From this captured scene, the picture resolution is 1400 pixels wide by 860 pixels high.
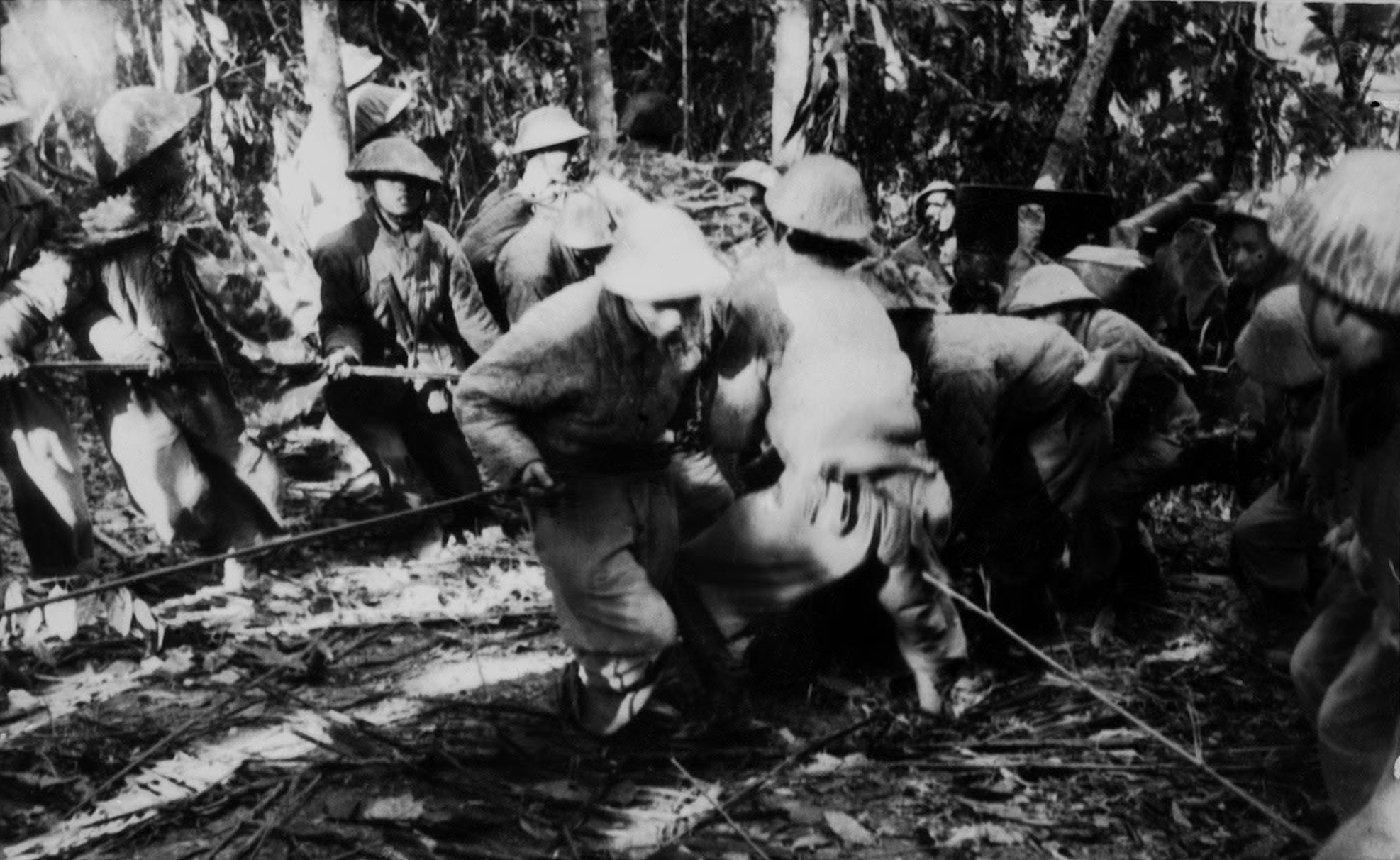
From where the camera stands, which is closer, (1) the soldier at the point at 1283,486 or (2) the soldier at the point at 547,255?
(1) the soldier at the point at 1283,486

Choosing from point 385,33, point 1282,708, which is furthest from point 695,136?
point 1282,708

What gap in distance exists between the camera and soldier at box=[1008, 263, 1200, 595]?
342 cm

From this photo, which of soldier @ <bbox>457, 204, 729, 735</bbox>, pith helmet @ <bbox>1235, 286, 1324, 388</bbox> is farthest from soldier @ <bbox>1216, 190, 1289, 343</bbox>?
soldier @ <bbox>457, 204, 729, 735</bbox>

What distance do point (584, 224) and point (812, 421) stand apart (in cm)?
73

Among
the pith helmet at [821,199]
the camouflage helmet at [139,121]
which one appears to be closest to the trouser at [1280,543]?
the pith helmet at [821,199]

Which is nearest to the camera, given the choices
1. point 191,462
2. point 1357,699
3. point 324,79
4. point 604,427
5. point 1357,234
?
point 1357,234

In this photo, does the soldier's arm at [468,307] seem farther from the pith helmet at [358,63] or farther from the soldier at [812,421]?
the soldier at [812,421]

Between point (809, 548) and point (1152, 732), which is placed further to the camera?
point (809, 548)

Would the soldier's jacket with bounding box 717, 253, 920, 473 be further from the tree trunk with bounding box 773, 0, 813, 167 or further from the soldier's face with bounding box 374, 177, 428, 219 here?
the soldier's face with bounding box 374, 177, 428, 219

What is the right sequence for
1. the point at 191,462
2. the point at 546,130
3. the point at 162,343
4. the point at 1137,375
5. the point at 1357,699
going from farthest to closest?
the point at 1137,375 → the point at 191,462 → the point at 162,343 → the point at 546,130 → the point at 1357,699

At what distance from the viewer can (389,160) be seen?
9.55ft

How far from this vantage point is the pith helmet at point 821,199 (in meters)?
2.76

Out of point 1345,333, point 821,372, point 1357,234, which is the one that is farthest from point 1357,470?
point 821,372

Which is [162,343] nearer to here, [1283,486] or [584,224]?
[584,224]
